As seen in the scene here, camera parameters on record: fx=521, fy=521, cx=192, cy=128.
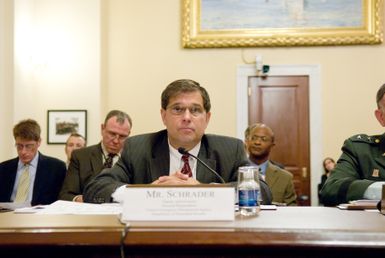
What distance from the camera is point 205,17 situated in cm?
687

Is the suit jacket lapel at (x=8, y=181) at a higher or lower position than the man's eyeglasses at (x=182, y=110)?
lower

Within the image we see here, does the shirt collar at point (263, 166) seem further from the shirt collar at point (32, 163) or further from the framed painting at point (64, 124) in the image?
the framed painting at point (64, 124)

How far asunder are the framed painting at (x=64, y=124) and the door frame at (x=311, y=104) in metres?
2.05

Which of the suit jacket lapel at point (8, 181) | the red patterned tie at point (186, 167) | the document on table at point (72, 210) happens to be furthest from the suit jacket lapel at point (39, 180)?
the document on table at point (72, 210)

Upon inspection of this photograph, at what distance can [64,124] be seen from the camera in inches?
267

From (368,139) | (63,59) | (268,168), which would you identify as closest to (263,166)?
(268,168)

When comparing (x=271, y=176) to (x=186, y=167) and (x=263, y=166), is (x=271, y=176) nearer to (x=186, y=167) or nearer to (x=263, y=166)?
(x=263, y=166)

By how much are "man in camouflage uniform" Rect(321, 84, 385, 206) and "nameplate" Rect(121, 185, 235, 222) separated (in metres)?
1.35

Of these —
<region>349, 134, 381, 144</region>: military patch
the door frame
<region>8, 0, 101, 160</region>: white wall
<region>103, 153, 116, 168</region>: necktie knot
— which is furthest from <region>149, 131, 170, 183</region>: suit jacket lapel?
the door frame

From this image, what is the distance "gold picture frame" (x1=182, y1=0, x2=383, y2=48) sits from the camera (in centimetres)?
666

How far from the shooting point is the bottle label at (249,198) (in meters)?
1.57

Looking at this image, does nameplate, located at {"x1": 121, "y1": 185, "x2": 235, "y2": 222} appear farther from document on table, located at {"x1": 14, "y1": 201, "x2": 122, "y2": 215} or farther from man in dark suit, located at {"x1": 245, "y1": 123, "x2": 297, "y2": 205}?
man in dark suit, located at {"x1": 245, "y1": 123, "x2": 297, "y2": 205}

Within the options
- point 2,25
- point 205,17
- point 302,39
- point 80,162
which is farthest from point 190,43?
point 80,162

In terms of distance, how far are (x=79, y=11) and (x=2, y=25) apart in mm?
1146
